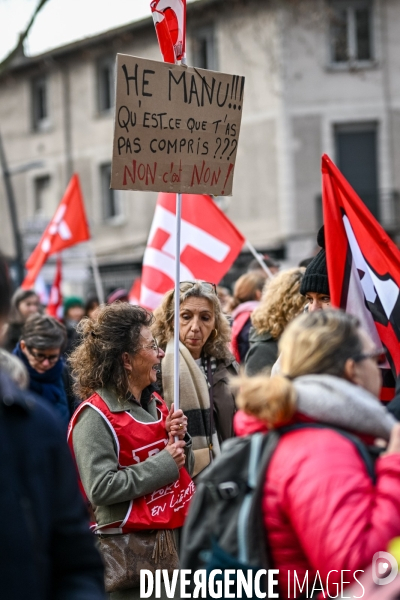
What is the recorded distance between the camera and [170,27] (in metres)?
5.07

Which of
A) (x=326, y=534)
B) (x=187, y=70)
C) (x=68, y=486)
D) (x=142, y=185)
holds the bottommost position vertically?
(x=326, y=534)

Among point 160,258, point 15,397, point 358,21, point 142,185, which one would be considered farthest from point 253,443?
point 358,21

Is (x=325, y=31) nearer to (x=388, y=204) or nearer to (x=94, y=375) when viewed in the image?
(x=388, y=204)

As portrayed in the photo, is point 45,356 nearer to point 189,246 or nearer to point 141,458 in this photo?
point 189,246

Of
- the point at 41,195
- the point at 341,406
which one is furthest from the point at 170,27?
the point at 41,195

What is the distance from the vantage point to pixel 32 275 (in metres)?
10.5

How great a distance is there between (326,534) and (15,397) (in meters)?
0.82

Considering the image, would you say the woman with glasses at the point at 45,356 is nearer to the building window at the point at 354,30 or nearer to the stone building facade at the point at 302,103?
the stone building facade at the point at 302,103

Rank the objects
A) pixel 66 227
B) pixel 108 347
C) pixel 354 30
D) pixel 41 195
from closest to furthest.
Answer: pixel 108 347 → pixel 66 227 → pixel 354 30 → pixel 41 195

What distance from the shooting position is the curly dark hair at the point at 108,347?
4215mm

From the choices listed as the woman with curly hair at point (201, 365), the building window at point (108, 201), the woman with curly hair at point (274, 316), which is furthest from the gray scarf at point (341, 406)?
the building window at point (108, 201)

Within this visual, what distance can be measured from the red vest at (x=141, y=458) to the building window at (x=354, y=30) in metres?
21.8

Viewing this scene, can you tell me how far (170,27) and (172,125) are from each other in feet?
2.57

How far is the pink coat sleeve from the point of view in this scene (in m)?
2.31
